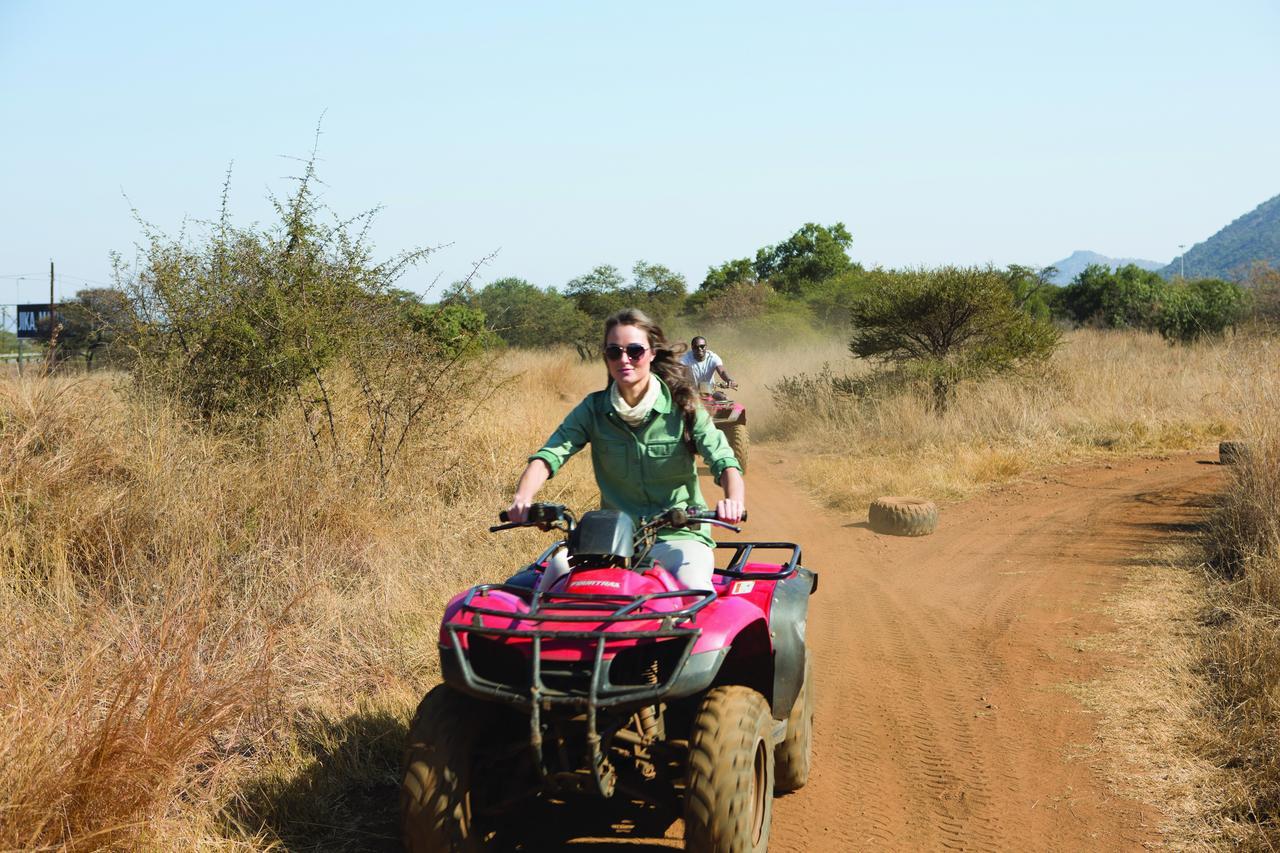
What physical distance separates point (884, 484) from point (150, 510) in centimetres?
775

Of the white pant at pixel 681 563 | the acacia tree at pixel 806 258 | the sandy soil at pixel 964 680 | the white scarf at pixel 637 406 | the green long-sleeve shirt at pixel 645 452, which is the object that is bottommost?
the sandy soil at pixel 964 680

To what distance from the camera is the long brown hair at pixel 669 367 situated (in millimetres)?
4215

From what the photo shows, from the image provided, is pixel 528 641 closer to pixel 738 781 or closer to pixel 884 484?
pixel 738 781

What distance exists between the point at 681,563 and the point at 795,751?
3.30 feet

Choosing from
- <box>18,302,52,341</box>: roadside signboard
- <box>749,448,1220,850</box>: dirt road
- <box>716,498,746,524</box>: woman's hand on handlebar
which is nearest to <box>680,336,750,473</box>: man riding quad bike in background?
<box>749,448,1220,850</box>: dirt road

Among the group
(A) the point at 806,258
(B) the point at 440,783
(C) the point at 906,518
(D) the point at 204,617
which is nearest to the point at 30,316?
(A) the point at 806,258

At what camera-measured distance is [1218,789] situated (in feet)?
14.2

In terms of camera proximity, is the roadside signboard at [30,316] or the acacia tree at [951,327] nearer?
the acacia tree at [951,327]

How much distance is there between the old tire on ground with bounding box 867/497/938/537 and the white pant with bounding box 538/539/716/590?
20.0ft

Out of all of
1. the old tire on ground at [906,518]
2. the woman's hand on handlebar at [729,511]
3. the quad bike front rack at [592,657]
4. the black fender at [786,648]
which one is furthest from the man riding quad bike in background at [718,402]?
the quad bike front rack at [592,657]

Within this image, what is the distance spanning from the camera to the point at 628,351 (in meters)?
4.14

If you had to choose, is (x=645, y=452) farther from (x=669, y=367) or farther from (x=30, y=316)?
(x=30, y=316)

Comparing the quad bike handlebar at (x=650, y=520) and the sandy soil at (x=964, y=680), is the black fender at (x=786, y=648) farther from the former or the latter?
the sandy soil at (x=964, y=680)

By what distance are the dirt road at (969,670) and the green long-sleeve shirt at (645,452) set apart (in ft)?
4.32
